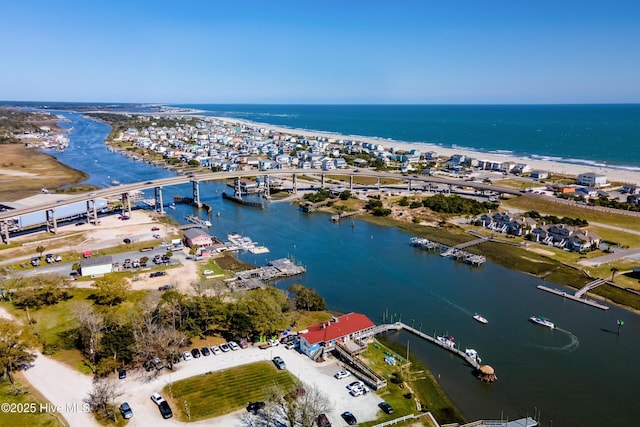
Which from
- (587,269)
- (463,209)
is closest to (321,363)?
(587,269)

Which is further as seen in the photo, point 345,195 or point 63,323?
point 345,195

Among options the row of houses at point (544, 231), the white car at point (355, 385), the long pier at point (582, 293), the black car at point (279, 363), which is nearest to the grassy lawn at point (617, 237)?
the row of houses at point (544, 231)

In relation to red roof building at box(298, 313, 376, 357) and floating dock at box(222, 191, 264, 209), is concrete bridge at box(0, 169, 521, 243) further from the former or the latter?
red roof building at box(298, 313, 376, 357)

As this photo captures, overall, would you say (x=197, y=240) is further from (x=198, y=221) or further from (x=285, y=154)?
(x=285, y=154)

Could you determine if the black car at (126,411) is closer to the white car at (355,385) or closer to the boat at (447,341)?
the white car at (355,385)

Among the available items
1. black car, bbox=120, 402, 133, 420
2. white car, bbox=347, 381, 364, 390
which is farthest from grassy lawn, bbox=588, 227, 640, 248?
black car, bbox=120, 402, 133, 420

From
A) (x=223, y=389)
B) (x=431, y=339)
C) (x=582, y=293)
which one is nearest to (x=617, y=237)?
(x=582, y=293)

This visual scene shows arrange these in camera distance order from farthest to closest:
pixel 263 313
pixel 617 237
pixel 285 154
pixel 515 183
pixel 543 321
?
1. pixel 285 154
2. pixel 515 183
3. pixel 617 237
4. pixel 543 321
5. pixel 263 313
